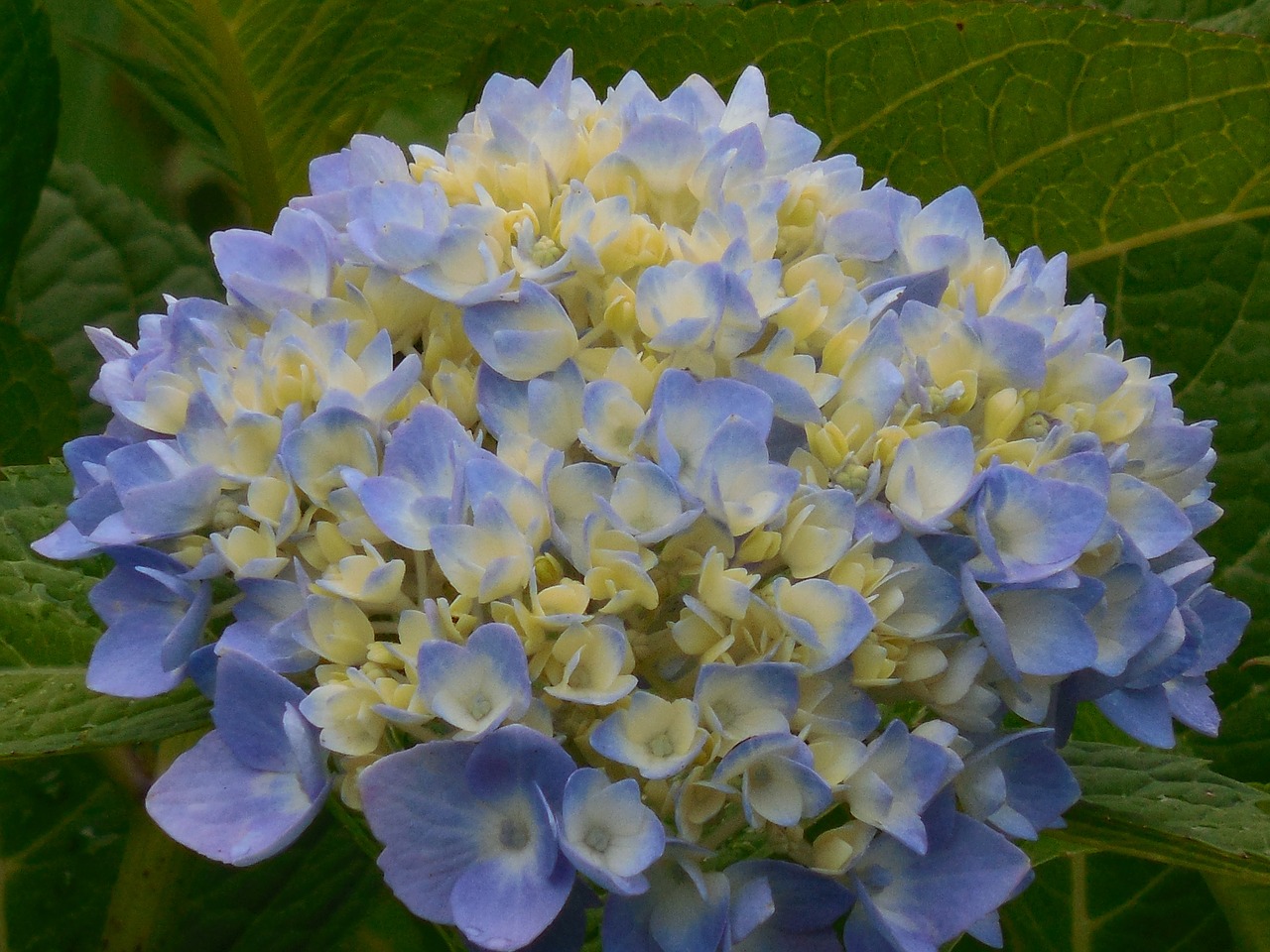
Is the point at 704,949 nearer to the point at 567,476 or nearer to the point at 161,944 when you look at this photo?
the point at 567,476

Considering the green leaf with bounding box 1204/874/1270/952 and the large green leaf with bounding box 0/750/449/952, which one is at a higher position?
the green leaf with bounding box 1204/874/1270/952

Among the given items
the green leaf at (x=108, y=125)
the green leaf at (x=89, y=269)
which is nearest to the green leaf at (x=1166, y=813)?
the green leaf at (x=89, y=269)

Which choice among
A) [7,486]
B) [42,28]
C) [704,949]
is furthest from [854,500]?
[42,28]

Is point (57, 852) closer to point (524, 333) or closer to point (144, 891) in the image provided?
point (144, 891)

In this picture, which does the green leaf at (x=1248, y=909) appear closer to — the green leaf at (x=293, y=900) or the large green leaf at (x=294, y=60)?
the green leaf at (x=293, y=900)

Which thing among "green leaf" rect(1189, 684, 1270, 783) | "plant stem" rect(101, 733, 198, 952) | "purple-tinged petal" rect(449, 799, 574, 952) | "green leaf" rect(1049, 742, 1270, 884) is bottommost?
"plant stem" rect(101, 733, 198, 952)

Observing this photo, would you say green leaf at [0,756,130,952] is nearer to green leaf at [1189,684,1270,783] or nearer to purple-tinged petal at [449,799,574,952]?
purple-tinged petal at [449,799,574,952]

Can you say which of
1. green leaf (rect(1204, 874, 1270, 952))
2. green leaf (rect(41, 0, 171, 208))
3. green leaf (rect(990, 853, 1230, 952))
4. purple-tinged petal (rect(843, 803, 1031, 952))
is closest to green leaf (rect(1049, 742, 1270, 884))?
purple-tinged petal (rect(843, 803, 1031, 952))
